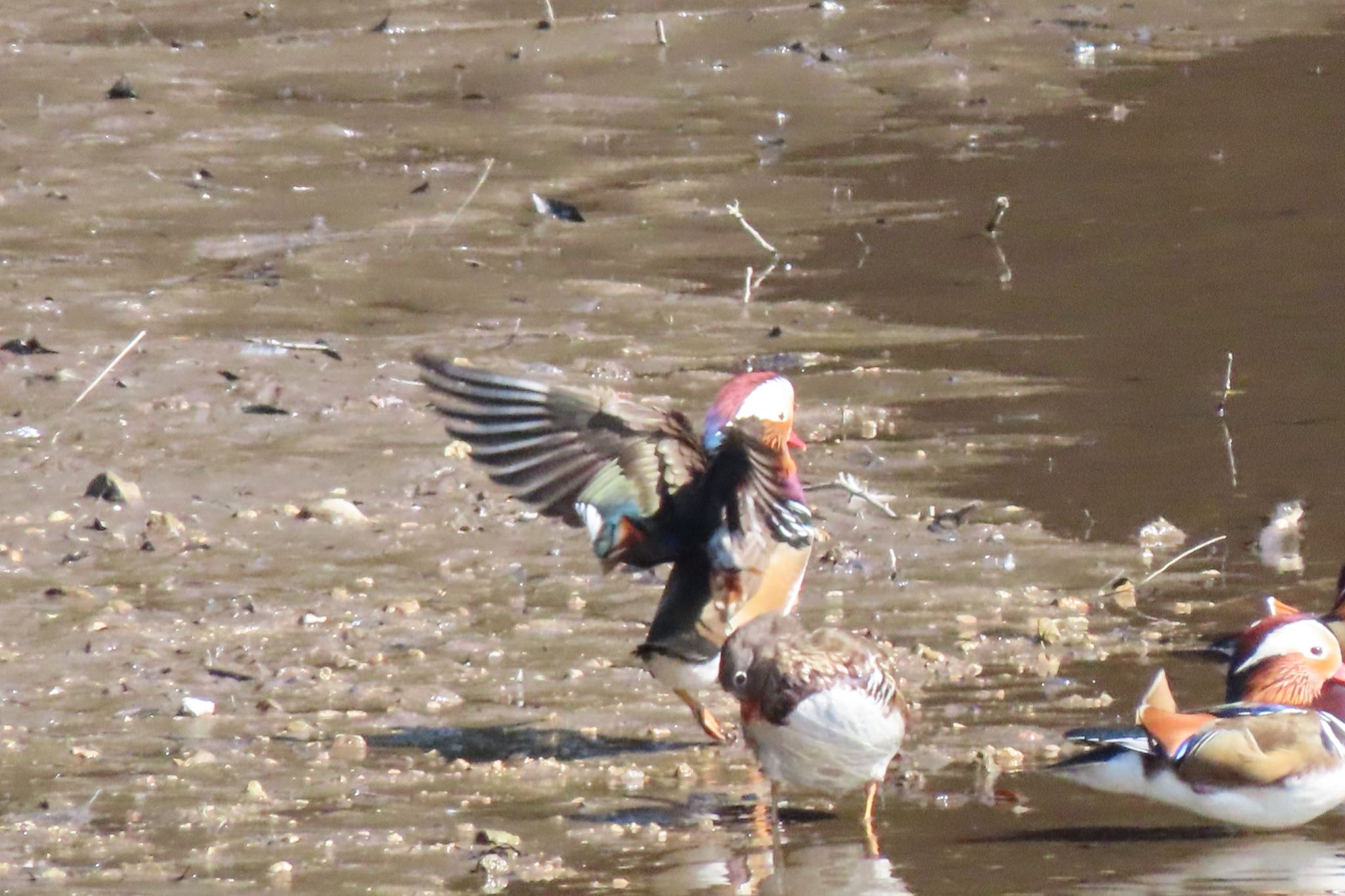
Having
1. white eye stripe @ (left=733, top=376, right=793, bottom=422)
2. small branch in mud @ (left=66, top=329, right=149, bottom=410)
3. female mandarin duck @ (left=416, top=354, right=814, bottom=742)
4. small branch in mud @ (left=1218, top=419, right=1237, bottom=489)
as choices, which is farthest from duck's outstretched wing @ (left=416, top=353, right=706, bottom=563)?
small branch in mud @ (left=1218, top=419, right=1237, bottom=489)

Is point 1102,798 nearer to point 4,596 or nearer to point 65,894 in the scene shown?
point 65,894

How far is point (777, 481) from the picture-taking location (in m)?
5.96

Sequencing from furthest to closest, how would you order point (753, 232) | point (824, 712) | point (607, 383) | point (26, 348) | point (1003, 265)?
point (1003, 265) → point (753, 232) → point (607, 383) → point (26, 348) → point (824, 712)

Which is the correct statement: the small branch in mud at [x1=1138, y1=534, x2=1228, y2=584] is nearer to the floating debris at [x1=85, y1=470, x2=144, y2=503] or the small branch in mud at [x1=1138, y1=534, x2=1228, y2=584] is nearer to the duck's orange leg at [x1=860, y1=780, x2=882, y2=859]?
the duck's orange leg at [x1=860, y1=780, x2=882, y2=859]

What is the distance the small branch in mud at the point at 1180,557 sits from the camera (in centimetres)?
695

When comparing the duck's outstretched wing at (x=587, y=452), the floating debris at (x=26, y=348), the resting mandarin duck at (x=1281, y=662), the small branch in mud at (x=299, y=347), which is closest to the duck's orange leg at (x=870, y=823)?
the resting mandarin duck at (x=1281, y=662)

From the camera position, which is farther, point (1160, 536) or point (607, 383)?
point (607, 383)

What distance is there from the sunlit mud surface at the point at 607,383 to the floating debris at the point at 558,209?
8cm

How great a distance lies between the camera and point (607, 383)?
8.84 metres

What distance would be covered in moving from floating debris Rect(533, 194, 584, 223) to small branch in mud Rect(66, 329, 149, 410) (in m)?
3.09

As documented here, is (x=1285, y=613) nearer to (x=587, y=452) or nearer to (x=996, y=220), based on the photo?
(x=587, y=452)

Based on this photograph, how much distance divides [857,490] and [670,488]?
48.2 inches

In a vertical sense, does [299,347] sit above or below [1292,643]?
below

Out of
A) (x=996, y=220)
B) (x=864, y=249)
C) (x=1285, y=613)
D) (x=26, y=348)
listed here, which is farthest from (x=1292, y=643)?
(x=996, y=220)
